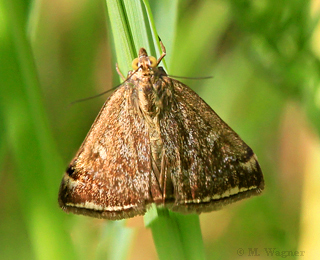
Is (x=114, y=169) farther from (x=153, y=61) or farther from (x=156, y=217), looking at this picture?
(x=153, y=61)

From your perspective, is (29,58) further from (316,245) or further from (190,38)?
(316,245)

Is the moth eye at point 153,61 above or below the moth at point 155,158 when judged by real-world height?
above

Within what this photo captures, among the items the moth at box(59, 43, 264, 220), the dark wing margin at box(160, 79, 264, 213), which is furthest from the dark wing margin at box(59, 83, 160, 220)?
the dark wing margin at box(160, 79, 264, 213)

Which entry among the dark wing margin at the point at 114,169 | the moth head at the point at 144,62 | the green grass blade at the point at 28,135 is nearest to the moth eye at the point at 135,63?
the moth head at the point at 144,62

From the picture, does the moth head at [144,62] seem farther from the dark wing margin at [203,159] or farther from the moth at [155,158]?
the dark wing margin at [203,159]

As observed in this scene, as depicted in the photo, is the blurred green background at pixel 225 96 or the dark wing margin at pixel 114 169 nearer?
the dark wing margin at pixel 114 169

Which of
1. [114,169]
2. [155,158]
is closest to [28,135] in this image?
[114,169]

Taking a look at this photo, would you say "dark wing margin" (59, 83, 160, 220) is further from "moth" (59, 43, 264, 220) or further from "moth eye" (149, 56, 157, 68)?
"moth eye" (149, 56, 157, 68)
